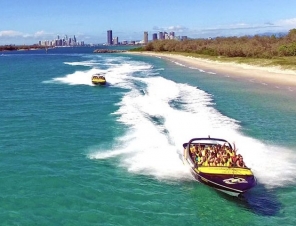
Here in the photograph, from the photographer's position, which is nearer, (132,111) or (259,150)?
(259,150)

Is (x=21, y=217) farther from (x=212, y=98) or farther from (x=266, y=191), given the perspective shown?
(x=212, y=98)

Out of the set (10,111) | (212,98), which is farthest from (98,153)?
(212,98)

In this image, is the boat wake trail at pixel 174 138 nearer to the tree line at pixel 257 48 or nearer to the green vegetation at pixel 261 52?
the green vegetation at pixel 261 52

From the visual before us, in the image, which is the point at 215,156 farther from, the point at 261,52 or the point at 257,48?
the point at 257,48

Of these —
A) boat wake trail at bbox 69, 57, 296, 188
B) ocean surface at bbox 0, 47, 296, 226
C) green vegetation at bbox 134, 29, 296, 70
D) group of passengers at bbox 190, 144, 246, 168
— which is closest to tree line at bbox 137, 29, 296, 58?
green vegetation at bbox 134, 29, 296, 70

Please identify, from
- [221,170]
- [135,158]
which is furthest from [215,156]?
[135,158]

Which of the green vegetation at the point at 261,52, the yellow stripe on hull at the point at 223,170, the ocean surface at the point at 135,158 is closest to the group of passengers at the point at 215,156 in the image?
the yellow stripe on hull at the point at 223,170
